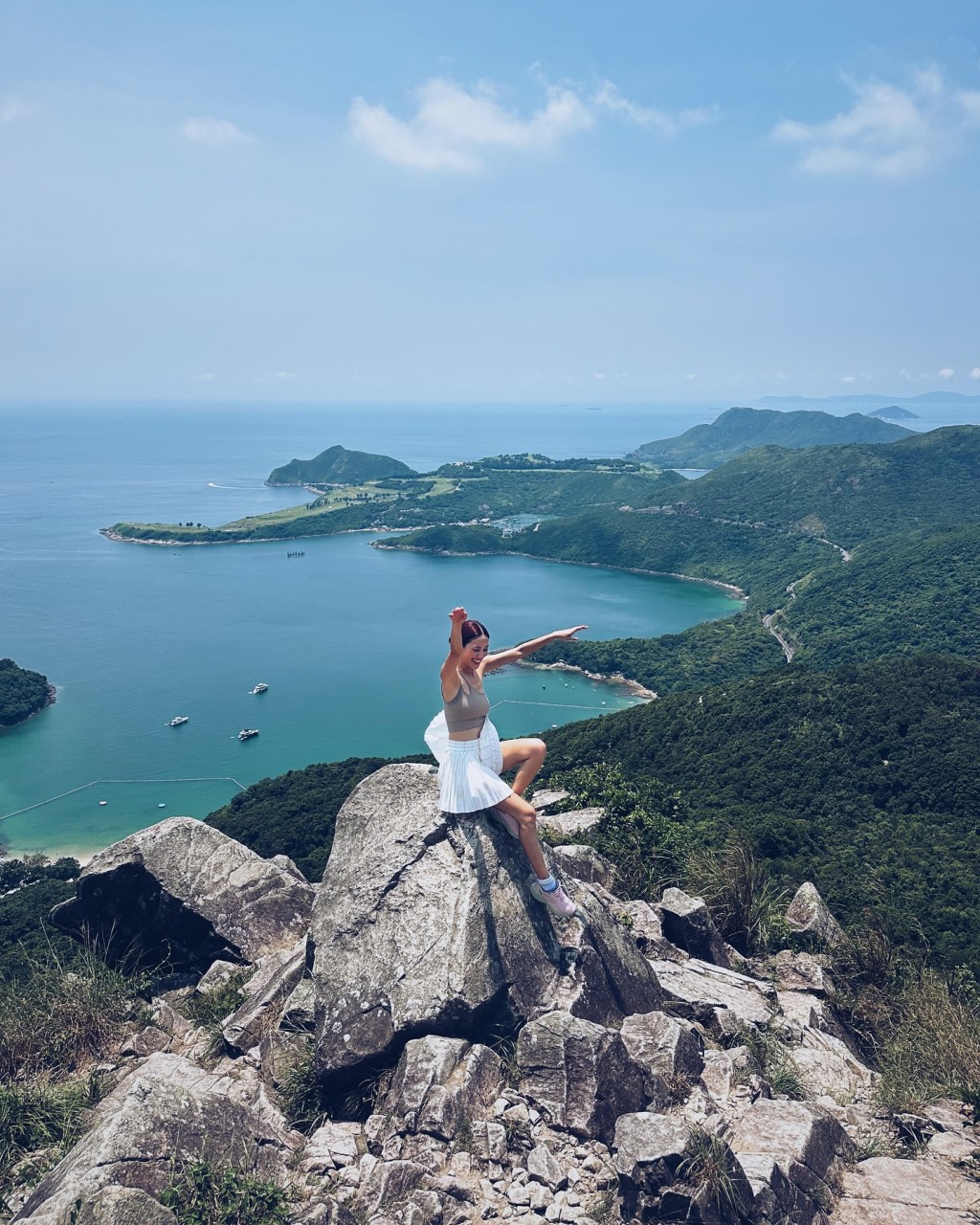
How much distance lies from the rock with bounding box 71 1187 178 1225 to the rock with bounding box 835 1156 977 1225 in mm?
5545

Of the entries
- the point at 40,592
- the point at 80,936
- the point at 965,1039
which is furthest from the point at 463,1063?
the point at 40,592


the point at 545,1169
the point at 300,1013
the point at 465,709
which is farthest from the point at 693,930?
the point at 300,1013

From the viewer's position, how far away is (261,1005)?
8375 mm

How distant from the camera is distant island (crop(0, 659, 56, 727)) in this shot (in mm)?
64688

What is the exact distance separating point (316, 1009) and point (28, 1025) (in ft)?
12.2

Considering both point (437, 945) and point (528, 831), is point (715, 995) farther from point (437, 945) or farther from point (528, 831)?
point (437, 945)

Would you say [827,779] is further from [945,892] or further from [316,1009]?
[316,1009]

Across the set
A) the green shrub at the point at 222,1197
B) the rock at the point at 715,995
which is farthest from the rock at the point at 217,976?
the rock at the point at 715,995

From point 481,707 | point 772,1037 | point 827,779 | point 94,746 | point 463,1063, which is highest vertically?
point 481,707

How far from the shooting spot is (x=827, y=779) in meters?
30.6

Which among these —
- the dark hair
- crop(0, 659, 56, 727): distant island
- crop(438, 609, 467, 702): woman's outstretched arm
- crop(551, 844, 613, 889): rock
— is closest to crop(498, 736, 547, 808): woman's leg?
crop(438, 609, 467, 702): woman's outstretched arm

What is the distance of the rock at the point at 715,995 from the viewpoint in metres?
8.78

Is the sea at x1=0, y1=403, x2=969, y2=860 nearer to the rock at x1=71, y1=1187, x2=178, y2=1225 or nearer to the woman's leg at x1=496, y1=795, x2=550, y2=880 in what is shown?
the woman's leg at x1=496, y1=795, x2=550, y2=880

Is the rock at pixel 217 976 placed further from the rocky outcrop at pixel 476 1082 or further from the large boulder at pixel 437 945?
the large boulder at pixel 437 945
